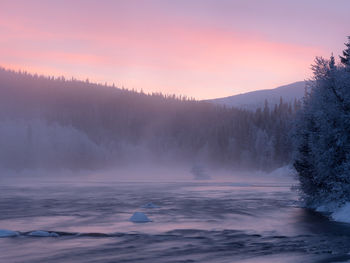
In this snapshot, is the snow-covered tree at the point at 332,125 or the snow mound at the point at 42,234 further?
the snow-covered tree at the point at 332,125

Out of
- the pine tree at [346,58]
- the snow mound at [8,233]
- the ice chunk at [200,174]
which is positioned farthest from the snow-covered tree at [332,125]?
the ice chunk at [200,174]

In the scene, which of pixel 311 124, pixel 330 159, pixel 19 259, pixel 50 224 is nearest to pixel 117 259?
pixel 19 259

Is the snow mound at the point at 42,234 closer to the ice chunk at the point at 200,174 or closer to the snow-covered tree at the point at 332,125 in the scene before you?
the snow-covered tree at the point at 332,125

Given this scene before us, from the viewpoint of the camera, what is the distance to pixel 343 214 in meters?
33.2

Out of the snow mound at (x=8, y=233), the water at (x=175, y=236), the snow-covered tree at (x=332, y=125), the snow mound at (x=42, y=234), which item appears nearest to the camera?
the water at (x=175, y=236)

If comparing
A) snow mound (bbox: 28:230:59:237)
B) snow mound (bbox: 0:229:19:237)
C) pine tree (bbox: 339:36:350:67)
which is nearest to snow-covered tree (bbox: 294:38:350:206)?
pine tree (bbox: 339:36:350:67)

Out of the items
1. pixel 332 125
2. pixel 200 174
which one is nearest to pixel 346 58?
pixel 332 125

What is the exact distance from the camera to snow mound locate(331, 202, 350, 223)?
32528mm

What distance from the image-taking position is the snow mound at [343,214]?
32528 millimetres

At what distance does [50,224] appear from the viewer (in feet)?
99.1

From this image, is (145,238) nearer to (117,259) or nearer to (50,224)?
(117,259)

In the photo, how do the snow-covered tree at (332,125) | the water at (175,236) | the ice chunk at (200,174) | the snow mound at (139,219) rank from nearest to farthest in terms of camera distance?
the water at (175,236) → the snow mound at (139,219) → the snow-covered tree at (332,125) → the ice chunk at (200,174)

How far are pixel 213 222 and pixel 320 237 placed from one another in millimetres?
8344

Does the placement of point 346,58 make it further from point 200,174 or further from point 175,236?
point 200,174
